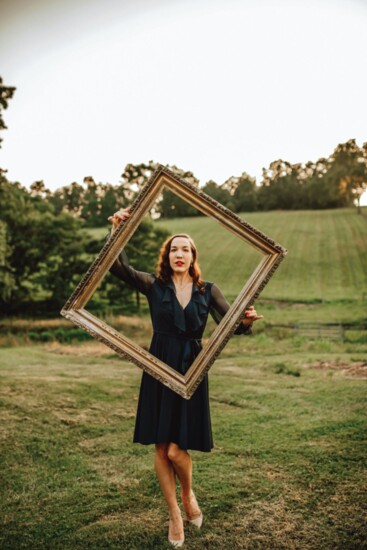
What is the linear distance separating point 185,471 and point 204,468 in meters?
1.51

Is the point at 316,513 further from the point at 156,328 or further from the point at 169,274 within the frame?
the point at 169,274

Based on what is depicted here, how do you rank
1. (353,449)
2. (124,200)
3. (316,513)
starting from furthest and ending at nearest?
(124,200), (353,449), (316,513)

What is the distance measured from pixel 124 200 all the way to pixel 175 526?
7.59m

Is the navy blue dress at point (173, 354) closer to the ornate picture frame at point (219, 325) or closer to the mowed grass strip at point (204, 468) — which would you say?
the ornate picture frame at point (219, 325)

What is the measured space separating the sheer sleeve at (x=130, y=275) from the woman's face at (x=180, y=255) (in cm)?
25

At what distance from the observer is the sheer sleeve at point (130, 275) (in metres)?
3.38

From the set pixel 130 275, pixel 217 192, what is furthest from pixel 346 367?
pixel 130 275

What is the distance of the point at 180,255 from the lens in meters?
3.43

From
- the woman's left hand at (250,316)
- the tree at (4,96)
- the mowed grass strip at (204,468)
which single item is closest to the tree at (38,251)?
the tree at (4,96)

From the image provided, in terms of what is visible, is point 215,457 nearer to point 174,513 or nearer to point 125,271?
point 174,513

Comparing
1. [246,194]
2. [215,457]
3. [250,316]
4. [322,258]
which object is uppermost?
[246,194]

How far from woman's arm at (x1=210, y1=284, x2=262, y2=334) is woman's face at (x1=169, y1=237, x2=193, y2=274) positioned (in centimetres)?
34

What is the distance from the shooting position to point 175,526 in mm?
3420

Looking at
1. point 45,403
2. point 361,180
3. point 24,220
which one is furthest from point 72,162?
point 24,220
